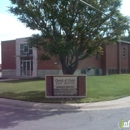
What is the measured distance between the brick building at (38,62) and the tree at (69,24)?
62.6 ft

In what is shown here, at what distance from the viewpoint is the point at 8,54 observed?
43.5 metres

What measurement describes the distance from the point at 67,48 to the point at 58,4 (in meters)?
2.69

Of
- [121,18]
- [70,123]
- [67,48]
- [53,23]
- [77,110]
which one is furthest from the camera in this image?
[121,18]

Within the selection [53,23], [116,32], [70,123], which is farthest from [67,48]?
[70,123]

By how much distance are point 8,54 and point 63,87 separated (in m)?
29.9

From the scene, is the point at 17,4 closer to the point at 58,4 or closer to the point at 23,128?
the point at 58,4

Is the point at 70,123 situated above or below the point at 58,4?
below

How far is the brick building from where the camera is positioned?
1479 inches

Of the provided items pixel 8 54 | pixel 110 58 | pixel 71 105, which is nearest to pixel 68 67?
pixel 71 105

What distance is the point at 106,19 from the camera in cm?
1540

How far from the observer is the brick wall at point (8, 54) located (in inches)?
1681

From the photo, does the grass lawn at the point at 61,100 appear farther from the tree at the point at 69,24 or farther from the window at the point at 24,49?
the window at the point at 24,49

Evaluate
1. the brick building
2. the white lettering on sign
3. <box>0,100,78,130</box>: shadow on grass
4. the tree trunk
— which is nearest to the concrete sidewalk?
<box>0,100,78,130</box>: shadow on grass

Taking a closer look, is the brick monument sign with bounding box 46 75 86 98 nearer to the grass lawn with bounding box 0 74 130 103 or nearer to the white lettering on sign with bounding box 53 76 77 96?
the white lettering on sign with bounding box 53 76 77 96
